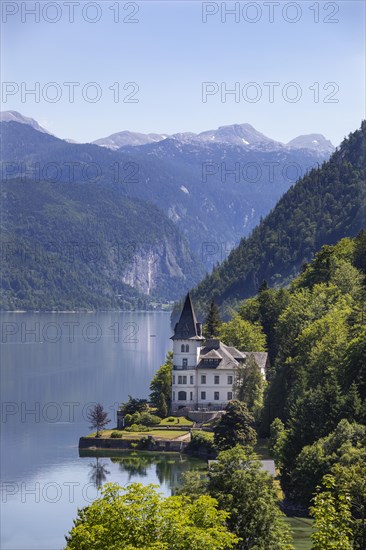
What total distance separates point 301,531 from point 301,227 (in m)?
140

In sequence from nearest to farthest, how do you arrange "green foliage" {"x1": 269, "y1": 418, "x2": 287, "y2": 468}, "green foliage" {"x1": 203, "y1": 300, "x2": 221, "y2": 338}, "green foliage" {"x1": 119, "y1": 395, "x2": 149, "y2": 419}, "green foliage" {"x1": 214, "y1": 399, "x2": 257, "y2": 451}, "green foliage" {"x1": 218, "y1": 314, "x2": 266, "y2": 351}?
1. "green foliage" {"x1": 269, "y1": 418, "x2": 287, "y2": 468}
2. "green foliage" {"x1": 214, "y1": 399, "x2": 257, "y2": 451}
3. "green foliage" {"x1": 119, "y1": 395, "x2": 149, "y2": 419}
4. "green foliage" {"x1": 218, "y1": 314, "x2": 266, "y2": 351}
5. "green foliage" {"x1": 203, "y1": 300, "x2": 221, "y2": 338}

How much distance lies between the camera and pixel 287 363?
75.1 metres

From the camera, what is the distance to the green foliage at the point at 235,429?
69.7m

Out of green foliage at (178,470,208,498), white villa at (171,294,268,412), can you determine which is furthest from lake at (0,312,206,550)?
green foliage at (178,470,208,498)

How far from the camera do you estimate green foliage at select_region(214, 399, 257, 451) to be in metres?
69.7

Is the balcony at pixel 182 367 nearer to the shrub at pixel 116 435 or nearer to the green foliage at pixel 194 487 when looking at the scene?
the shrub at pixel 116 435

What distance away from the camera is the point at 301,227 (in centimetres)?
18688

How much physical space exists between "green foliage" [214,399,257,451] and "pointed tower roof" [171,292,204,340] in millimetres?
15039

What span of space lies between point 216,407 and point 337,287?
13733 mm

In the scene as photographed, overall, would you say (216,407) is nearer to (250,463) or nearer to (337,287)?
(337,287)

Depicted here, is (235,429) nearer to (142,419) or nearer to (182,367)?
(142,419)

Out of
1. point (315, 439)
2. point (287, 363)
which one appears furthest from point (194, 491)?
point (287, 363)

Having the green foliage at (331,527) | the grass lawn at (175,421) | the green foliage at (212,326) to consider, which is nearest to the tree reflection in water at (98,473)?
the grass lawn at (175,421)

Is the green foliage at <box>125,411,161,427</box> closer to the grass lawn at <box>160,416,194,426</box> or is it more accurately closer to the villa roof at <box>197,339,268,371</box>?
the grass lawn at <box>160,416,194,426</box>
